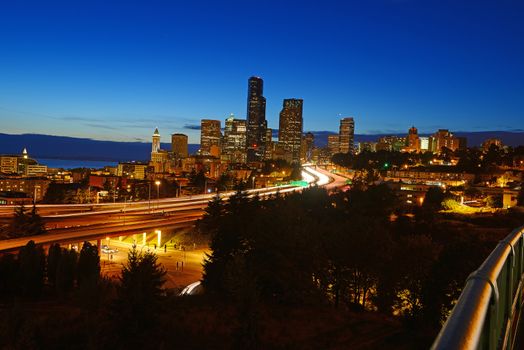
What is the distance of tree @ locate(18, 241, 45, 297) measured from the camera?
913 inches

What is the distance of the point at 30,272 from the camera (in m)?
23.2

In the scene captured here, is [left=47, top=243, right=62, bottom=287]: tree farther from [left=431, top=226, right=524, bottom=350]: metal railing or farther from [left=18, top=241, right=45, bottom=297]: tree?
[left=431, top=226, right=524, bottom=350]: metal railing

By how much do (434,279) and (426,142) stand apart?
189 metres

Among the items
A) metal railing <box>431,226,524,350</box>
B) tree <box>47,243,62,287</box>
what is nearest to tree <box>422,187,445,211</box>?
tree <box>47,243,62,287</box>

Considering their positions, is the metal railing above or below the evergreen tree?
above

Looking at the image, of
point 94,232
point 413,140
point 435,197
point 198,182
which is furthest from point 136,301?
point 413,140

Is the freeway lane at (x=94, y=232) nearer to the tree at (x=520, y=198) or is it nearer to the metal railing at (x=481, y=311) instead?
the metal railing at (x=481, y=311)

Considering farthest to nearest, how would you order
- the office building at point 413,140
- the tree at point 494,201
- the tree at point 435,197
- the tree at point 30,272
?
the office building at point 413,140 < the tree at point 435,197 < the tree at point 494,201 < the tree at point 30,272

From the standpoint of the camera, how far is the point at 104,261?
3616cm

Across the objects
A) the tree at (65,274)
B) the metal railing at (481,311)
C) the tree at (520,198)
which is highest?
the metal railing at (481,311)

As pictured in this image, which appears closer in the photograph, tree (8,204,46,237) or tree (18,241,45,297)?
tree (18,241,45,297)

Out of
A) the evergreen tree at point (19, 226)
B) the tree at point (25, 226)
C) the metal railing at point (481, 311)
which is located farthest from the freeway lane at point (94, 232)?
the metal railing at point (481, 311)

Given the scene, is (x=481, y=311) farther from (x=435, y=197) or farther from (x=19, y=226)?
(x=435, y=197)

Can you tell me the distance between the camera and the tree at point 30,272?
→ 23188 millimetres
